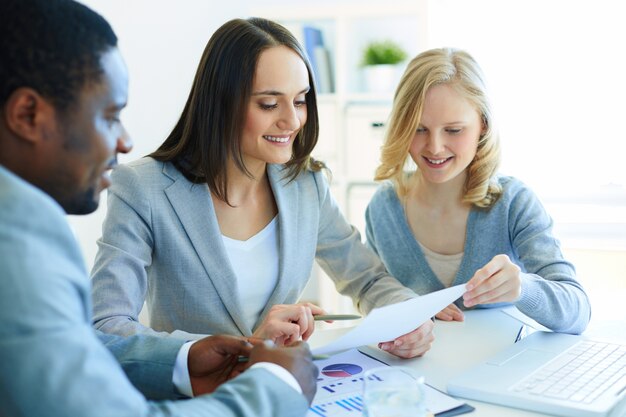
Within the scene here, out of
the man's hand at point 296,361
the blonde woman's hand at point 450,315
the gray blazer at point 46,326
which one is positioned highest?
the gray blazer at point 46,326

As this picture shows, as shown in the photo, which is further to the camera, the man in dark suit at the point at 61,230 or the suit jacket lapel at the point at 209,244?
the suit jacket lapel at the point at 209,244

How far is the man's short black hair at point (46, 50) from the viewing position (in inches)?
29.7

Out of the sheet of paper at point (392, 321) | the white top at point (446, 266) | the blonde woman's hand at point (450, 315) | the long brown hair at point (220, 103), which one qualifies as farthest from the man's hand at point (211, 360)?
the white top at point (446, 266)

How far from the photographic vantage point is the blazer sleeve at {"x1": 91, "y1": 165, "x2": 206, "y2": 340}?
1.43 meters

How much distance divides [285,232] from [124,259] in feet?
1.39

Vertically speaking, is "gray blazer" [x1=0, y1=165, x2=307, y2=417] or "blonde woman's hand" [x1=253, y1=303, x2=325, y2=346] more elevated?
"gray blazer" [x1=0, y1=165, x2=307, y2=417]

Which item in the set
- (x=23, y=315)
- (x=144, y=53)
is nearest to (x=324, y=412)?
(x=23, y=315)

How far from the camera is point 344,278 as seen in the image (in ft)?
6.23

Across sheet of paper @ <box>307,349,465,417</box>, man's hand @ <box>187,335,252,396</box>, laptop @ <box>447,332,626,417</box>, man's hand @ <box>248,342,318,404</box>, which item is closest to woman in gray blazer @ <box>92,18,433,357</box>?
sheet of paper @ <box>307,349,465,417</box>

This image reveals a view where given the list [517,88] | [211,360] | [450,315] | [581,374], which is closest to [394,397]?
[211,360]

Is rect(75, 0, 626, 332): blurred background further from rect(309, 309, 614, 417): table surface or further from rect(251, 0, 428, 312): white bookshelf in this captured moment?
rect(309, 309, 614, 417): table surface

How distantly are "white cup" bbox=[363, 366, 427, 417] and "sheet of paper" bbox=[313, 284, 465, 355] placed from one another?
0.12 metres

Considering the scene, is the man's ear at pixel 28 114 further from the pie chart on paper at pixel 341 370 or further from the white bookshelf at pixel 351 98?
the white bookshelf at pixel 351 98

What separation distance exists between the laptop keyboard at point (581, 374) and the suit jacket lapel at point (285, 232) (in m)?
0.67
